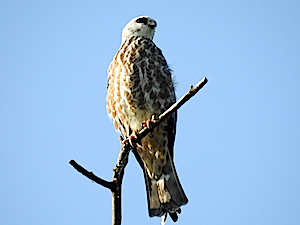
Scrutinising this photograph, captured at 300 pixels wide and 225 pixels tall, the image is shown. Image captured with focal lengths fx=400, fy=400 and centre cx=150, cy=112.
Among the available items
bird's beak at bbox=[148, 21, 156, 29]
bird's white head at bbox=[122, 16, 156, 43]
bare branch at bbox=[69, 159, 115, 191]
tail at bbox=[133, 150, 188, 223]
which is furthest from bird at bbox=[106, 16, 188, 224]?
bare branch at bbox=[69, 159, 115, 191]

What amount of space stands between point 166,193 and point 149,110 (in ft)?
3.20

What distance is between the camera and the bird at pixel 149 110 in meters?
4.61

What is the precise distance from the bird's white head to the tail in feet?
5.69

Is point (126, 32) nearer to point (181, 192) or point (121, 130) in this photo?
point (121, 130)

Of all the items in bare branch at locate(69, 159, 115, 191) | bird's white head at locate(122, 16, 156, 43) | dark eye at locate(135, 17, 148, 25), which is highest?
dark eye at locate(135, 17, 148, 25)

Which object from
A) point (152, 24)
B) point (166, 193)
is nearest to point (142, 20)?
point (152, 24)

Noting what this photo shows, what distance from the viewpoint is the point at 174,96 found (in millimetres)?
4910

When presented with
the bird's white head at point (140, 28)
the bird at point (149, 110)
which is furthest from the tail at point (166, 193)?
the bird's white head at point (140, 28)

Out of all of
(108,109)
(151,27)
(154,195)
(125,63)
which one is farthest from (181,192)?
(151,27)

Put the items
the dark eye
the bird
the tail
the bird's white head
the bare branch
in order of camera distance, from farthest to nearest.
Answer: the dark eye → the bird's white head → the bird → the tail → the bare branch

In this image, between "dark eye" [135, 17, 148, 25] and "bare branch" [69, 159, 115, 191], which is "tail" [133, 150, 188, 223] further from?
"dark eye" [135, 17, 148, 25]

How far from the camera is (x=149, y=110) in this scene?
4633 mm

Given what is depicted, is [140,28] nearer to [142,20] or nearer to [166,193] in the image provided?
[142,20]

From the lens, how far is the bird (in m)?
4.61
